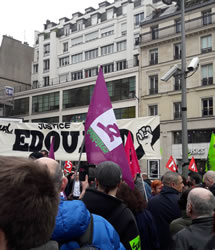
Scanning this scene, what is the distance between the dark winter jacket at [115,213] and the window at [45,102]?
40784mm

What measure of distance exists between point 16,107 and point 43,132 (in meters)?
40.8

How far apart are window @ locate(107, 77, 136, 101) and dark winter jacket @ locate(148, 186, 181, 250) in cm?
3191

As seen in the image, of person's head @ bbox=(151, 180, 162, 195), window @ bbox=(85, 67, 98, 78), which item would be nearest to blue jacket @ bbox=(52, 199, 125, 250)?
person's head @ bbox=(151, 180, 162, 195)

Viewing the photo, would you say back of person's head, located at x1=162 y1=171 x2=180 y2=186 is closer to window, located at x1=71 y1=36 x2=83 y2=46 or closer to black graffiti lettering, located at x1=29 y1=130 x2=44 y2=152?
black graffiti lettering, located at x1=29 y1=130 x2=44 y2=152

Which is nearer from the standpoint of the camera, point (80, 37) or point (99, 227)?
point (99, 227)

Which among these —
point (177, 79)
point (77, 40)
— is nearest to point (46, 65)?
point (77, 40)

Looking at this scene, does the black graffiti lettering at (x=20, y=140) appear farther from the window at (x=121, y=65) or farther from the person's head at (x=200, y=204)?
the window at (x=121, y=65)

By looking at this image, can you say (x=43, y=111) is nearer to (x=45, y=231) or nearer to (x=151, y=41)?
(x=151, y=41)

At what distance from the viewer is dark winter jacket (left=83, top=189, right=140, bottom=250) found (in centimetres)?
278

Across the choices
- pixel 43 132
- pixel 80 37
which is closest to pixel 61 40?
pixel 80 37

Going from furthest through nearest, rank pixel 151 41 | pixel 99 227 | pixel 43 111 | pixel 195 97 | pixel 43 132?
pixel 43 111
pixel 151 41
pixel 195 97
pixel 43 132
pixel 99 227

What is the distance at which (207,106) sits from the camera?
31375mm

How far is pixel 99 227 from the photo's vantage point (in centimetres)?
202

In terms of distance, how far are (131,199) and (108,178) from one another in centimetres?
66
